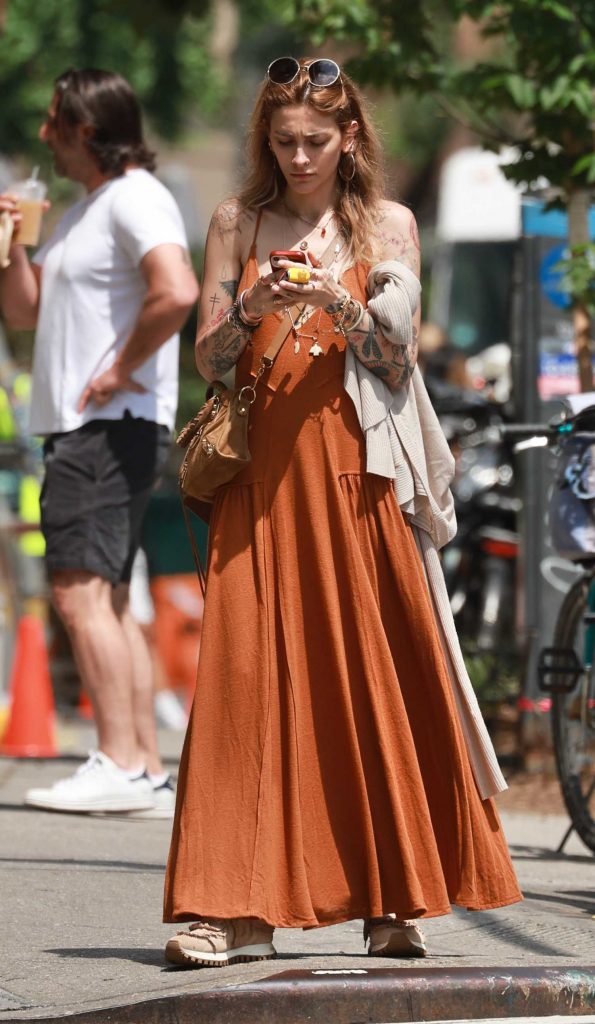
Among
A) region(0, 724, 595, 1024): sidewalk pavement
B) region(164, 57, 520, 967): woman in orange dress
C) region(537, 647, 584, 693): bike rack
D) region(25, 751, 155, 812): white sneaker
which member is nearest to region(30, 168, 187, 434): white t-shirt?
region(25, 751, 155, 812): white sneaker

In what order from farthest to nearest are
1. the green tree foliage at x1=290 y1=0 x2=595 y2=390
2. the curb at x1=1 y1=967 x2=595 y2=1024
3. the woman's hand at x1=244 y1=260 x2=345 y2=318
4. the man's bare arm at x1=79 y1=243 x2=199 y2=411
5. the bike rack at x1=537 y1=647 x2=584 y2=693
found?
the green tree foliage at x1=290 y1=0 x2=595 y2=390 < the man's bare arm at x1=79 y1=243 x2=199 y2=411 < the bike rack at x1=537 y1=647 x2=584 y2=693 < the woman's hand at x1=244 y1=260 x2=345 y2=318 < the curb at x1=1 y1=967 x2=595 y2=1024

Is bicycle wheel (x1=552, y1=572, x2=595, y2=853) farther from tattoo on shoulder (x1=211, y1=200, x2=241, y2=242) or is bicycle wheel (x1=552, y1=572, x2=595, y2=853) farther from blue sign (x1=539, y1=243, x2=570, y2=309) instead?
blue sign (x1=539, y1=243, x2=570, y2=309)

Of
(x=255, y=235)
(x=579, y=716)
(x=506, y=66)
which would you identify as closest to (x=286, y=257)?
(x=255, y=235)

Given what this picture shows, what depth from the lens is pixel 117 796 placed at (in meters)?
6.27

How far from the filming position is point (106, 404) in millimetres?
6262

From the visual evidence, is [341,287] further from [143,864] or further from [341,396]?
[143,864]

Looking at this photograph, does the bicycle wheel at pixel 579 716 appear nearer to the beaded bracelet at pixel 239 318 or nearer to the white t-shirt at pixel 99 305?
the white t-shirt at pixel 99 305

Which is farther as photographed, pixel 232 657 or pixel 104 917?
pixel 104 917

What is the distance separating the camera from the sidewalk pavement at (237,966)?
359 centimetres

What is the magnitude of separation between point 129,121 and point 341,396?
2776 mm

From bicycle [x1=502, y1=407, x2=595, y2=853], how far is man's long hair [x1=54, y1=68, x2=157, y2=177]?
1.74 metres

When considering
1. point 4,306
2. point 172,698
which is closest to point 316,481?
point 4,306

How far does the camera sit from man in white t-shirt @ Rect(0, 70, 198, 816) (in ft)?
20.4

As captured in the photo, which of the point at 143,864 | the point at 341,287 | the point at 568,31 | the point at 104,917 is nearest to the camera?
the point at 341,287
